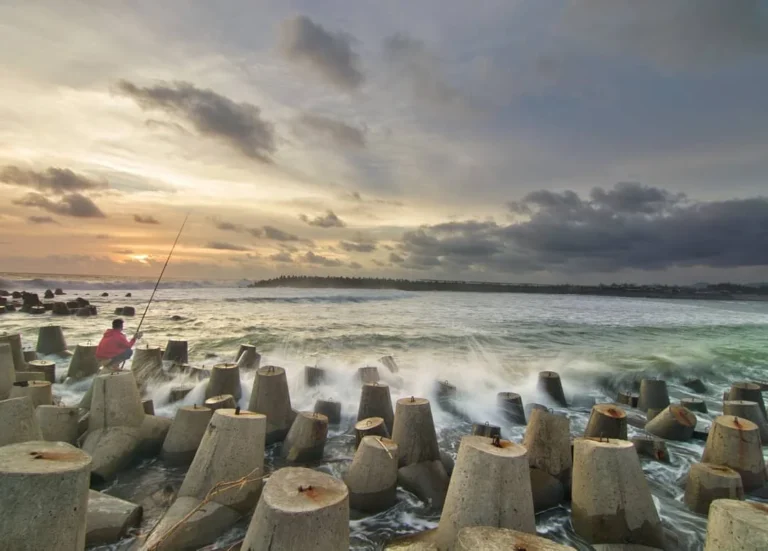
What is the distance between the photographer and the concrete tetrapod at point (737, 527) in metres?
3.38

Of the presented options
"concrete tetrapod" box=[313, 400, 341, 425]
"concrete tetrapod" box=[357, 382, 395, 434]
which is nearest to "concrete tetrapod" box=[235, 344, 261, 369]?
"concrete tetrapod" box=[313, 400, 341, 425]

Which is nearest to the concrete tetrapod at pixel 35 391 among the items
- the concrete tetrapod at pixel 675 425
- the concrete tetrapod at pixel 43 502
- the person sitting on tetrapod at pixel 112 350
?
the person sitting on tetrapod at pixel 112 350

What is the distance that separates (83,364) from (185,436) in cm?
624

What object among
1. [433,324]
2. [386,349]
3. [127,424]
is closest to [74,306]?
[386,349]

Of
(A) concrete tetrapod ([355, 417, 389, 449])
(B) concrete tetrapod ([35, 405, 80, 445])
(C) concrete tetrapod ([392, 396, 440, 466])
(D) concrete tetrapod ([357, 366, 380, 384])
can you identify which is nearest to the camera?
(C) concrete tetrapod ([392, 396, 440, 466])

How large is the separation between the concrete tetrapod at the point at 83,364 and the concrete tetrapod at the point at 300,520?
350 inches

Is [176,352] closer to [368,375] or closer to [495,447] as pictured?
[368,375]

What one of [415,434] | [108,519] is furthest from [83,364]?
[415,434]

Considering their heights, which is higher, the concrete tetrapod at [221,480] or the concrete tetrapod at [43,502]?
the concrete tetrapod at [43,502]

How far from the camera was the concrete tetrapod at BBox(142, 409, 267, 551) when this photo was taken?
4754 millimetres

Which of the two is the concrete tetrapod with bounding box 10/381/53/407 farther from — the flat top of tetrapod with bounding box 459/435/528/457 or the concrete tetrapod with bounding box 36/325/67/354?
the concrete tetrapod with bounding box 36/325/67/354

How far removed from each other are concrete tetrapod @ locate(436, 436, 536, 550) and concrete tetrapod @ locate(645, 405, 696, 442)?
6.68m

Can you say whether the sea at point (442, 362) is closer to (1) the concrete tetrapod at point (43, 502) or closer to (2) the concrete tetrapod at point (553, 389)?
(2) the concrete tetrapod at point (553, 389)

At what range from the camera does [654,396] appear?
11.3 meters
